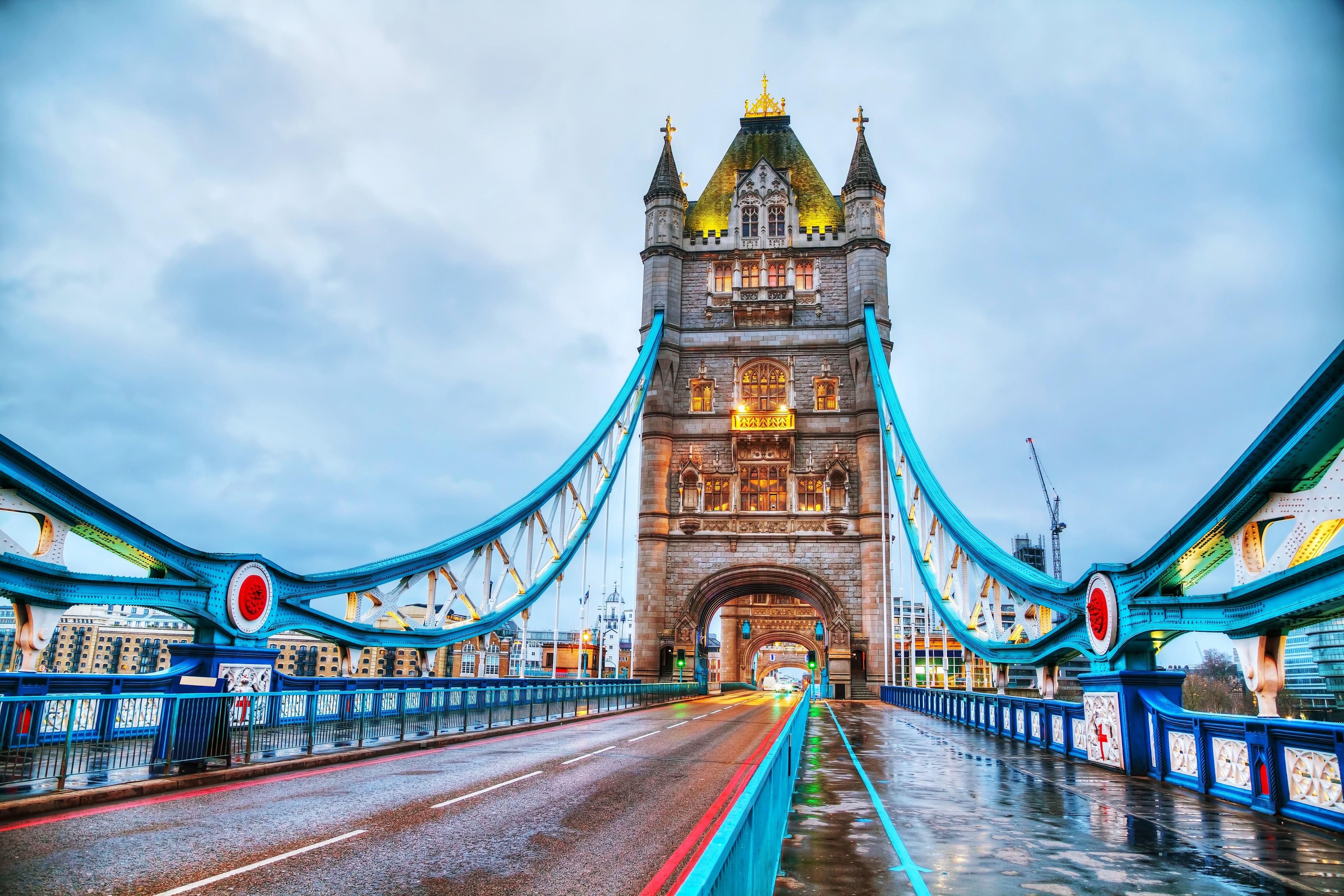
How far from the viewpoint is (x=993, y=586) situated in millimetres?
26984

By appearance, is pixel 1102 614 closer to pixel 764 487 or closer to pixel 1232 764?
pixel 1232 764

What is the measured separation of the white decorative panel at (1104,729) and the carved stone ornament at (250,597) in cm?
1388

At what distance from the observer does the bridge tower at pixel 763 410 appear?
4419 centimetres

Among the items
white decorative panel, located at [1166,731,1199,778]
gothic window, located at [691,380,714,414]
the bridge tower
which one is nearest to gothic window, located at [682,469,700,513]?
the bridge tower

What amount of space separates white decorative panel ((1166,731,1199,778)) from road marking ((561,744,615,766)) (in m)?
8.52

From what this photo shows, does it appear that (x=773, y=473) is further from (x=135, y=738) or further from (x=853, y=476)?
(x=135, y=738)

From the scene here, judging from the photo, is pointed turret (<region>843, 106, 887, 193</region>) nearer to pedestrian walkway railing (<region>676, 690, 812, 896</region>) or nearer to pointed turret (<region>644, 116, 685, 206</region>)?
pointed turret (<region>644, 116, 685, 206</region>)

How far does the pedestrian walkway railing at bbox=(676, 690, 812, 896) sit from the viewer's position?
287 centimetres

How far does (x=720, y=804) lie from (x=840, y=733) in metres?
11.2

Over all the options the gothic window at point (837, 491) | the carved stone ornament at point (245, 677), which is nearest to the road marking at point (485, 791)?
the carved stone ornament at point (245, 677)

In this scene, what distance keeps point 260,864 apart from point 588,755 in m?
8.76

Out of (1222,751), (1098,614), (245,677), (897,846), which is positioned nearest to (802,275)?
(1098,614)

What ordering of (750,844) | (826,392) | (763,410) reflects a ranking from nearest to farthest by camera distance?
(750,844)
(763,410)
(826,392)

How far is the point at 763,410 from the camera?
4662 centimetres
